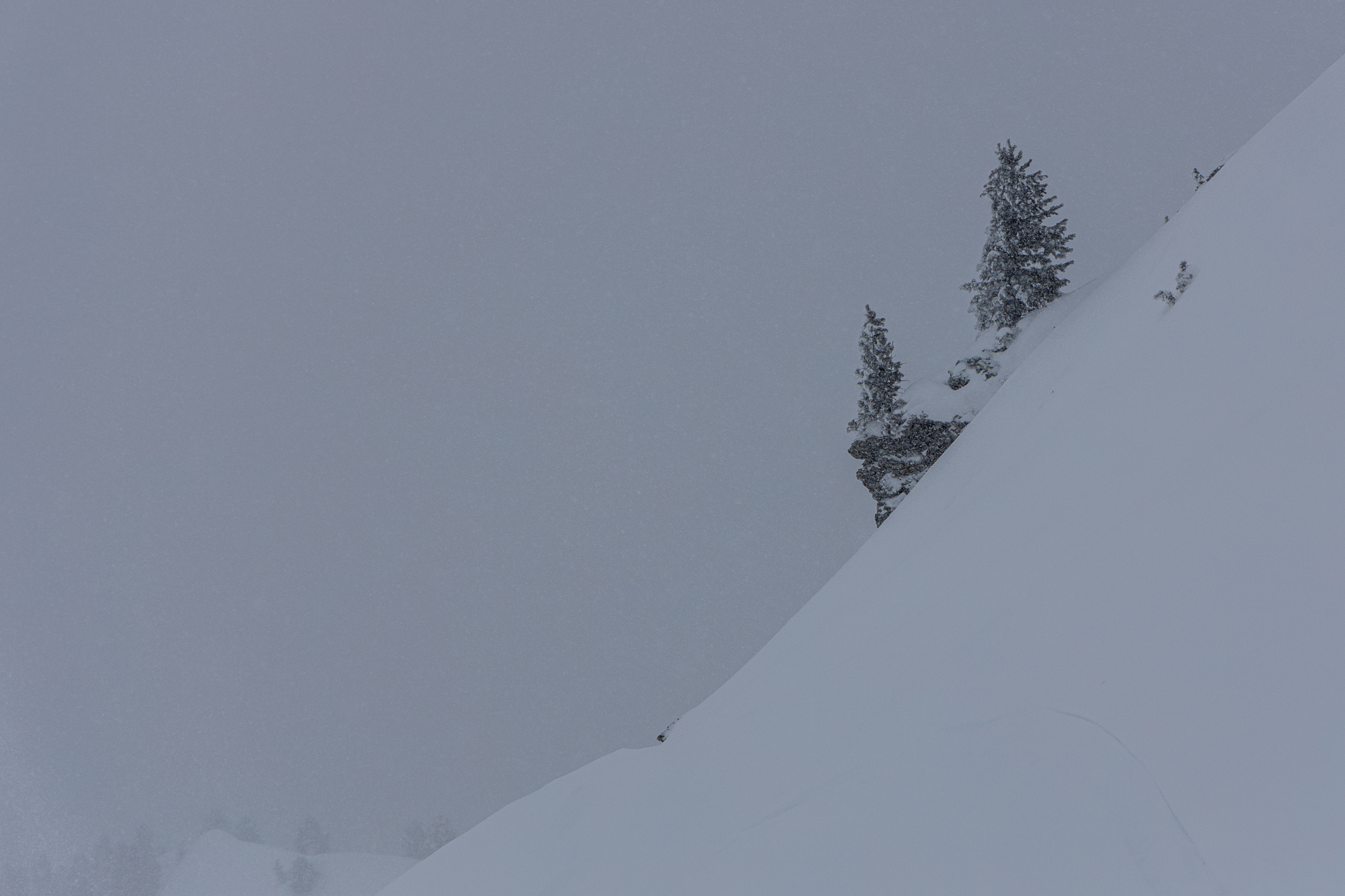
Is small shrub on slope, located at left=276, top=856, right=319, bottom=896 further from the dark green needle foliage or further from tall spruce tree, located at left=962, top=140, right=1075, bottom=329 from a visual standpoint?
tall spruce tree, located at left=962, top=140, right=1075, bottom=329

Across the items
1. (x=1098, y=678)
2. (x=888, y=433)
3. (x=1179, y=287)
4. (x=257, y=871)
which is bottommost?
(x=1098, y=678)

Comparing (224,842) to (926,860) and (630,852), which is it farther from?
(926,860)

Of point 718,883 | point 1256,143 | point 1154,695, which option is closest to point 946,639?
point 1154,695

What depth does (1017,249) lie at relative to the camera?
26.6 metres

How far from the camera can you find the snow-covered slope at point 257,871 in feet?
223

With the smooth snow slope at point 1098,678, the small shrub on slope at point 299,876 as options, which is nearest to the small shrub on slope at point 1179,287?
the smooth snow slope at point 1098,678

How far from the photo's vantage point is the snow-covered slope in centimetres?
6788

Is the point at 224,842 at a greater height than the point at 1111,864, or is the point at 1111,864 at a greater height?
the point at 224,842

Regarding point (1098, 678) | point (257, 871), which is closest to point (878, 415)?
point (1098, 678)

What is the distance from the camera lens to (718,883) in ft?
29.8

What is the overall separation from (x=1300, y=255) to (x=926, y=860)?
12035 mm

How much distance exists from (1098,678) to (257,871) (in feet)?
277

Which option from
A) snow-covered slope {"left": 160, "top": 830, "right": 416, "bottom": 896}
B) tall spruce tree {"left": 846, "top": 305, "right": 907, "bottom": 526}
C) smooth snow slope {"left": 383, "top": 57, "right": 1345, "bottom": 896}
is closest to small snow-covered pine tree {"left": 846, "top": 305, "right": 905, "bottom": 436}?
tall spruce tree {"left": 846, "top": 305, "right": 907, "bottom": 526}

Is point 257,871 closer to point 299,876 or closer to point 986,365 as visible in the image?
point 299,876
